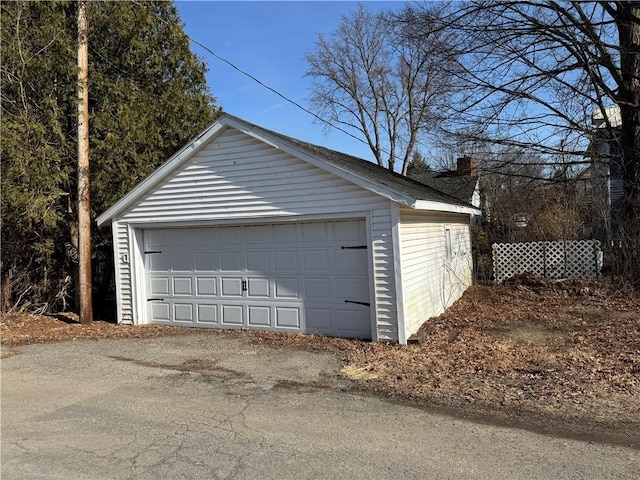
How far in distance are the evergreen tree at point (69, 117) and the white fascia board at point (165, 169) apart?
1435mm

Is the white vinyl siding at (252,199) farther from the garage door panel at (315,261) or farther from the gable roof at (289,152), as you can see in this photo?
the garage door panel at (315,261)

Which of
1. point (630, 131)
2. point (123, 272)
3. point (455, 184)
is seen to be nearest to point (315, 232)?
point (123, 272)

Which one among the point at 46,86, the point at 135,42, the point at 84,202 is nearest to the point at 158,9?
the point at 135,42

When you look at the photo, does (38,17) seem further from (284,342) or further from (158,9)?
(284,342)

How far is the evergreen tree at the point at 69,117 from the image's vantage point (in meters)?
10.5

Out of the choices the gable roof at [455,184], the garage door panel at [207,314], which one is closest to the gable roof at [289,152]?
the garage door panel at [207,314]

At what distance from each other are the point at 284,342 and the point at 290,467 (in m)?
4.57

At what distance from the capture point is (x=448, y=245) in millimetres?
12258

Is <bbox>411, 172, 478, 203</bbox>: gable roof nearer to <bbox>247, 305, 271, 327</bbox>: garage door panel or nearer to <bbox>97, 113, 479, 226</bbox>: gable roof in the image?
<bbox>97, 113, 479, 226</bbox>: gable roof

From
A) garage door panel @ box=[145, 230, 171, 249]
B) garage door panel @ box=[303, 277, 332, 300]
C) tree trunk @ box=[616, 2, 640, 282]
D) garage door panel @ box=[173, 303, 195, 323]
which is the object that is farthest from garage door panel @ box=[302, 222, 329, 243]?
tree trunk @ box=[616, 2, 640, 282]

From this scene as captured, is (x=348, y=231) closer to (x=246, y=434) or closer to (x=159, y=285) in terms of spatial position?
(x=159, y=285)

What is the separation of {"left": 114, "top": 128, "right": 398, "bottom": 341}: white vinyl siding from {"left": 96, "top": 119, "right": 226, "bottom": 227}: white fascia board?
117mm

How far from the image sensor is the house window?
1193cm

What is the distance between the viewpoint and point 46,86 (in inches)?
443
